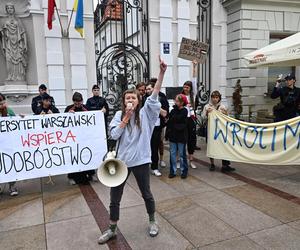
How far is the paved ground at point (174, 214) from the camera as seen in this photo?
3234 millimetres

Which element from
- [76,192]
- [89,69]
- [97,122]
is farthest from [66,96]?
[76,192]

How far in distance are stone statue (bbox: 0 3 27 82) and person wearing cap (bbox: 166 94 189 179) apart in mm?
4494

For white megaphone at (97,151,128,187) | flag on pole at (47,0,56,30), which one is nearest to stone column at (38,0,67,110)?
flag on pole at (47,0,56,30)

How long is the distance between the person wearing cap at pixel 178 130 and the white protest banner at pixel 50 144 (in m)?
1.24

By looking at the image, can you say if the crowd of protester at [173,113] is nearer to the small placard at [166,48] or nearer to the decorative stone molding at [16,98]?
the decorative stone molding at [16,98]

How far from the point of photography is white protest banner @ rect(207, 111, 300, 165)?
16.0ft

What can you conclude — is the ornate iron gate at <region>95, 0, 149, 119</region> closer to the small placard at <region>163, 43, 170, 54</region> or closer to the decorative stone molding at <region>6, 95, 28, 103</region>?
the small placard at <region>163, 43, 170, 54</region>

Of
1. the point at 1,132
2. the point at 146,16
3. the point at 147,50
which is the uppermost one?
the point at 146,16

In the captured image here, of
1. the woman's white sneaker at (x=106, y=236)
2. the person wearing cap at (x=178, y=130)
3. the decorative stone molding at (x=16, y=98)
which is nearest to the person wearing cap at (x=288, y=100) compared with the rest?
the person wearing cap at (x=178, y=130)

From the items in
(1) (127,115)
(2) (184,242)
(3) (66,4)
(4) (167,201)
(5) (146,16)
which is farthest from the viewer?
(5) (146,16)

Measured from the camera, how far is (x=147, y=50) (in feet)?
30.0

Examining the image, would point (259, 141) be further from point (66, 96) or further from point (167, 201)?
point (66, 96)

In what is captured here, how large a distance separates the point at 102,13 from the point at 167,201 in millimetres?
6787

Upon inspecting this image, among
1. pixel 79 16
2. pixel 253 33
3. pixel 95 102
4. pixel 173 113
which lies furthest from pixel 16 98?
pixel 253 33
